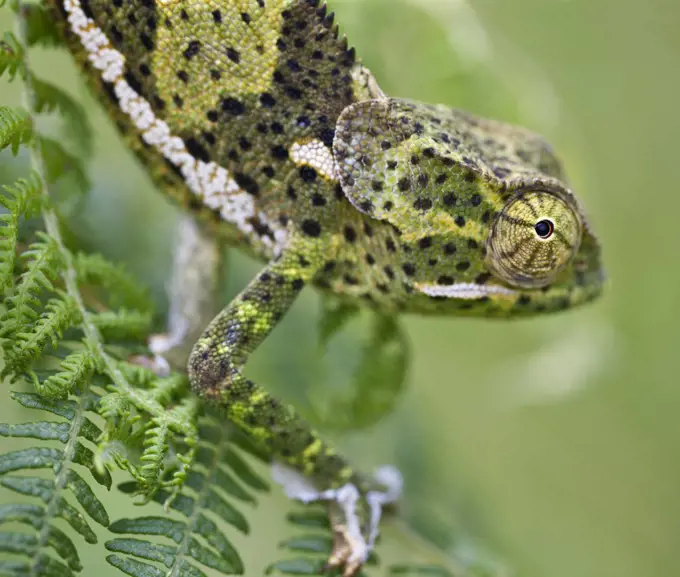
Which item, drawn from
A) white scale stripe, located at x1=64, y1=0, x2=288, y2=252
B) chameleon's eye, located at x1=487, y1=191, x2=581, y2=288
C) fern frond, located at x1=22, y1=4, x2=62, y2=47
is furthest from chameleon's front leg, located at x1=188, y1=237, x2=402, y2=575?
fern frond, located at x1=22, y1=4, x2=62, y2=47

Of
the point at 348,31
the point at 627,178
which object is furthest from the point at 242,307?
the point at 627,178

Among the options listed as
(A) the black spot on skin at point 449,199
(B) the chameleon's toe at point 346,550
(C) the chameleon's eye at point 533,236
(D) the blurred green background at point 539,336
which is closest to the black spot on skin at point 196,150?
(D) the blurred green background at point 539,336

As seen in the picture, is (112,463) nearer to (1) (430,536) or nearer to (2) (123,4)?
(2) (123,4)

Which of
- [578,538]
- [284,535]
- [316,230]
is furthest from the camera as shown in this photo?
[578,538]

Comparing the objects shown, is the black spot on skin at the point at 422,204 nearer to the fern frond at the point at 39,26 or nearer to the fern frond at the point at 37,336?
the fern frond at the point at 37,336

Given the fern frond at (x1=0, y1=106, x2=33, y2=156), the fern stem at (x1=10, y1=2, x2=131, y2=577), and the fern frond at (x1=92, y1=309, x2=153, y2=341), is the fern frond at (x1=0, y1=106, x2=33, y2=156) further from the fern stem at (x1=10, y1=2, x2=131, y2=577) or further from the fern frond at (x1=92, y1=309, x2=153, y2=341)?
the fern frond at (x1=92, y1=309, x2=153, y2=341)

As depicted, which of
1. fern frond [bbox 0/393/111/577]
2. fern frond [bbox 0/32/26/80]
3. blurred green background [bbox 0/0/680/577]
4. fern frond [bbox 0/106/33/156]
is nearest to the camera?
fern frond [bbox 0/393/111/577]
